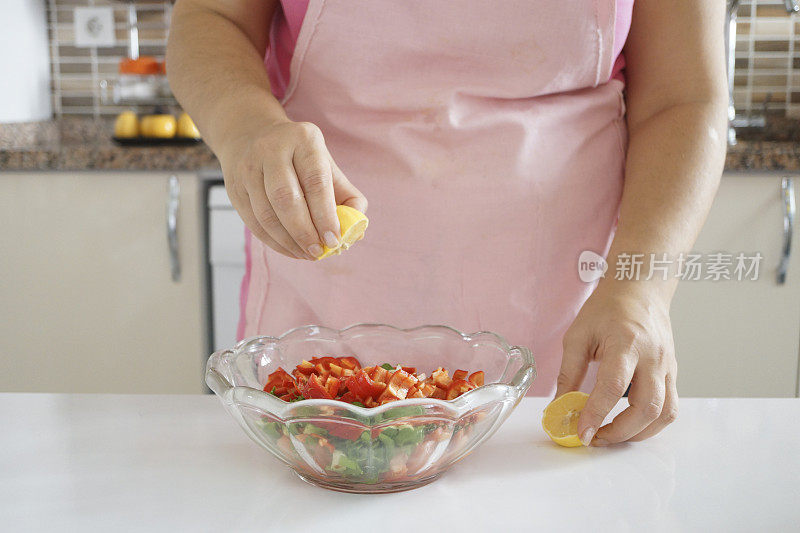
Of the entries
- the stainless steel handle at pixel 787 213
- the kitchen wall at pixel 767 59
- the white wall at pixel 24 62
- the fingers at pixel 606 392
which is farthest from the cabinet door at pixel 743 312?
the white wall at pixel 24 62

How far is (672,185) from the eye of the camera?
77 cm

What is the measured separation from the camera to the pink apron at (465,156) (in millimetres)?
855

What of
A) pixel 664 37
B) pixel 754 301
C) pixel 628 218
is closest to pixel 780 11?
pixel 754 301

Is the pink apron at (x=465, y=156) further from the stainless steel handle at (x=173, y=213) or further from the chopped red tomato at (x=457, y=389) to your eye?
the stainless steel handle at (x=173, y=213)

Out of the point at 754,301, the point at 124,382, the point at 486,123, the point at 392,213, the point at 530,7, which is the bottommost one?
the point at 124,382

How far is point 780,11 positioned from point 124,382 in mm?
1969

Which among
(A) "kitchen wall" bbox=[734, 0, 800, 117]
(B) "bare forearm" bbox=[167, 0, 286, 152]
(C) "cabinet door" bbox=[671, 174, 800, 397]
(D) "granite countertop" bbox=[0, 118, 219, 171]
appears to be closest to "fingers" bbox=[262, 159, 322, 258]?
(B) "bare forearm" bbox=[167, 0, 286, 152]

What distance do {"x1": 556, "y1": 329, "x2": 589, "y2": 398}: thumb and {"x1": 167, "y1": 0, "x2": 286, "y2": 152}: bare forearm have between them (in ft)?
1.03

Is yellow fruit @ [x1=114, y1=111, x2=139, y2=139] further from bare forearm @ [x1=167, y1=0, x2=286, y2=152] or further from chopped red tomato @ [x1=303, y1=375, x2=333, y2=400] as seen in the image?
chopped red tomato @ [x1=303, y1=375, x2=333, y2=400]

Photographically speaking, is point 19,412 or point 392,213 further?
point 392,213

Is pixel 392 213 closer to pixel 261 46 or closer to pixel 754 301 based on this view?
pixel 261 46

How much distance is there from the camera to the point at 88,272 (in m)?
1.84

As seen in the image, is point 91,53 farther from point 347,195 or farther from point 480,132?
point 347,195

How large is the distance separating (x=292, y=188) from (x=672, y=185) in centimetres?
39
